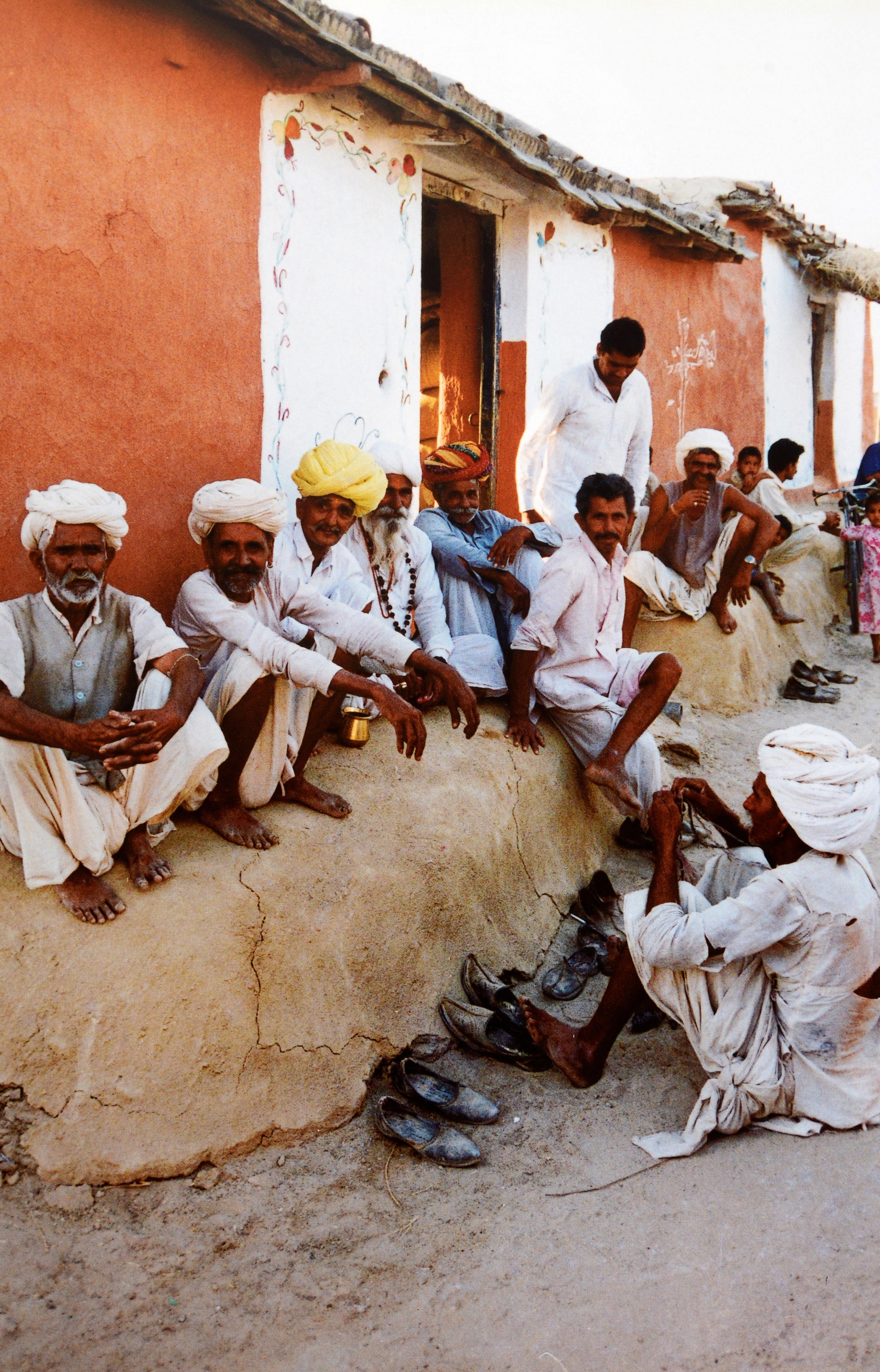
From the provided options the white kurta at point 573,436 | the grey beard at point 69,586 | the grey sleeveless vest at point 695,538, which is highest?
the white kurta at point 573,436

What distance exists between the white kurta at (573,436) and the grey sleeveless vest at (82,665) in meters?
2.89

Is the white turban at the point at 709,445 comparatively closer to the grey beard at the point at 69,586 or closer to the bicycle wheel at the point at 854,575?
the bicycle wheel at the point at 854,575

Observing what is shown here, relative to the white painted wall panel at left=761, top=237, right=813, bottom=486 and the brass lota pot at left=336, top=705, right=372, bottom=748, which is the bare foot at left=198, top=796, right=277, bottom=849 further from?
the white painted wall panel at left=761, top=237, right=813, bottom=486

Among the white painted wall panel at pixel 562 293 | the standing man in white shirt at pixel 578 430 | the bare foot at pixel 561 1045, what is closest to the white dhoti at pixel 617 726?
the standing man in white shirt at pixel 578 430

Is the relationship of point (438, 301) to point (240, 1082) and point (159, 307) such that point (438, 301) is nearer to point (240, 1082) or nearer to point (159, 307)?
point (159, 307)

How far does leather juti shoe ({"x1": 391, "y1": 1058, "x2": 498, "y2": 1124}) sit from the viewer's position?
3.31m

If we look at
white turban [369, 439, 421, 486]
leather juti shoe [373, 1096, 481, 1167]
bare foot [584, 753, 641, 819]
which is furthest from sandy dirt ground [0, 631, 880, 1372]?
white turban [369, 439, 421, 486]

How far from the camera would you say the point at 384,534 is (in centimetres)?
478

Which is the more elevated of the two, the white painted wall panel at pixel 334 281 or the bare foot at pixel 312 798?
the white painted wall panel at pixel 334 281

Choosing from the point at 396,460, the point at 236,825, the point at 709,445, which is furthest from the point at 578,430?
the point at 236,825

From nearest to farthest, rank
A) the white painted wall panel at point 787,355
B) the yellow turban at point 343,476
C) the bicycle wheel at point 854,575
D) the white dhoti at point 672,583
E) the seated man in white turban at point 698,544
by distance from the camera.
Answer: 1. the yellow turban at point 343,476
2. the seated man in white turban at point 698,544
3. the white dhoti at point 672,583
4. the bicycle wheel at point 854,575
5. the white painted wall panel at point 787,355

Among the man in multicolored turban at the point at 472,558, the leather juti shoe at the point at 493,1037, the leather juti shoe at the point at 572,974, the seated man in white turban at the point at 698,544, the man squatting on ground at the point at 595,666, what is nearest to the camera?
the leather juti shoe at the point at 493,1037

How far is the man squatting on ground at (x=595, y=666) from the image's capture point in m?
4.63

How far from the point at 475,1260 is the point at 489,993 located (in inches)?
43.5
